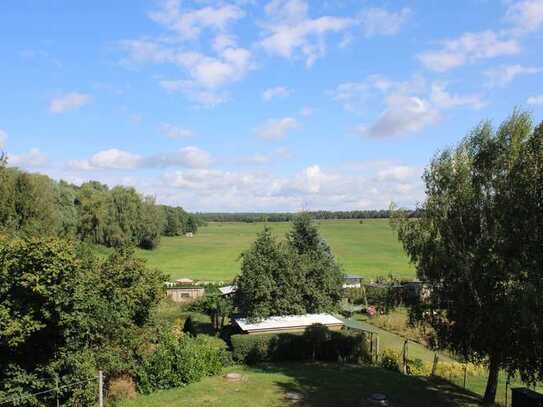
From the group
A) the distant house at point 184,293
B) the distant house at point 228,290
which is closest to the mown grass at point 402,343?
the distant house at point 228,290

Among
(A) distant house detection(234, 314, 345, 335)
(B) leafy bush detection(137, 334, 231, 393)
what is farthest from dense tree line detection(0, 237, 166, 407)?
(A) distant house detection(234, 314, 345, 335)

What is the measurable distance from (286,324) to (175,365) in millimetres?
7575

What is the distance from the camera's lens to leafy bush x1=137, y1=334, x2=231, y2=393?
55.0 ft

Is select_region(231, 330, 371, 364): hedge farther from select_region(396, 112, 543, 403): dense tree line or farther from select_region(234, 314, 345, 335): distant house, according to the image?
select_region(396, 112, 543, 403): dense tree line

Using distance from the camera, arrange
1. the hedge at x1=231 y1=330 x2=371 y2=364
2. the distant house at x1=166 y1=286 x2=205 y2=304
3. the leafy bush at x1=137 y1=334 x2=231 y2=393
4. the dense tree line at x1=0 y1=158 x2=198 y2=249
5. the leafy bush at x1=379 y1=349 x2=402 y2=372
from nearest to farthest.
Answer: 1. the leafy bush at x1=137 y1=334 x2=231 y2=393
2. the hedge at x1=231 y1=330 x2=371 y2=364
3. the leafy bush at x1=379 y1=349 x2=402 y2=372
4. the dense tree line at x1=0 y1=158 x2=198 y2=249
5. the distant house at x1=166 y1=286 x2=205 y2=304

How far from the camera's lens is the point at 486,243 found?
13992 millimetres

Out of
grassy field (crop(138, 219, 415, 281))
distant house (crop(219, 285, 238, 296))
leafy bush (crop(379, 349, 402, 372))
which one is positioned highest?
distant house (crop(219, 285, 238, 296))

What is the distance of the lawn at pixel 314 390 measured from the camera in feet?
50.6

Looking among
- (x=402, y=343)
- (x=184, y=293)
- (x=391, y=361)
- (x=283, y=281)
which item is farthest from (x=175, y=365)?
(x=184, y=293)

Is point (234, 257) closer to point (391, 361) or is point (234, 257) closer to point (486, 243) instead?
point (391, 361)

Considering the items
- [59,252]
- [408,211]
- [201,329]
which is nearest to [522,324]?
[408,211]

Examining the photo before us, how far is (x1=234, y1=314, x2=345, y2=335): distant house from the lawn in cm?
315

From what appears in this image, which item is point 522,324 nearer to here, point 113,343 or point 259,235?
point 113,343

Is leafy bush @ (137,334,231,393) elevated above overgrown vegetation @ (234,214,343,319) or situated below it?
below
